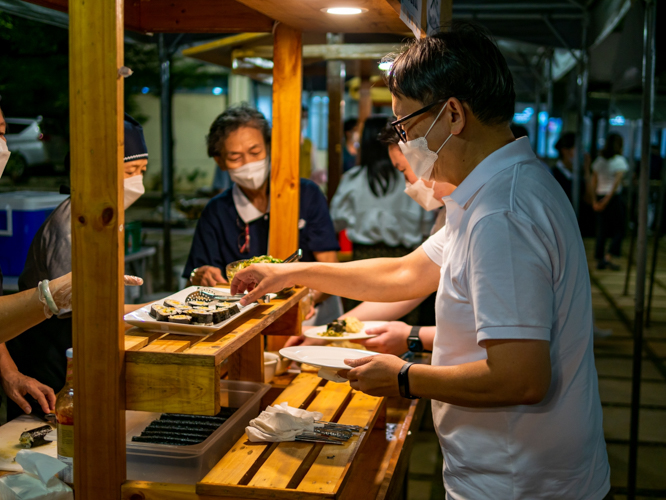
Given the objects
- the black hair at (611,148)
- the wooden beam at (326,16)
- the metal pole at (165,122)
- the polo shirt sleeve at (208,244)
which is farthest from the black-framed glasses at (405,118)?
the black hair at (611,148)

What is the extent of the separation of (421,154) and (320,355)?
29.9 inches

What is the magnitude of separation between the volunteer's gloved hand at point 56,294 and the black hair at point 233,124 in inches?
61.3

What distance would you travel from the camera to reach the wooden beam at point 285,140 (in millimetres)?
2568

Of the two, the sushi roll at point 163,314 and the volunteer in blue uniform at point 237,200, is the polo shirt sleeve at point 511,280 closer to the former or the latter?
the sushi roll at point 163,314

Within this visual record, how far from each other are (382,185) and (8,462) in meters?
3.60

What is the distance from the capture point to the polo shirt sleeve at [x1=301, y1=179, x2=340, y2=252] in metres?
3.34

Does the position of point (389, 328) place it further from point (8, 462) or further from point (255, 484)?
point (8, 462)

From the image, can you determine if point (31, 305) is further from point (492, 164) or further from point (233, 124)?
point (233, 124)

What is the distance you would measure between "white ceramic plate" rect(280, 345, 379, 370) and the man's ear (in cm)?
71

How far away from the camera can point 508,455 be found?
4.84 feet

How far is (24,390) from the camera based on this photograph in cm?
210

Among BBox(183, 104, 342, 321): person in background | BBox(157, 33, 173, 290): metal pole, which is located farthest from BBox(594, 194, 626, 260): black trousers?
BBox(183, 104, 342, 321): person in background

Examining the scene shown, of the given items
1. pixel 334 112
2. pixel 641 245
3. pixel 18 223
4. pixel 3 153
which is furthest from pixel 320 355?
pixel 334 112

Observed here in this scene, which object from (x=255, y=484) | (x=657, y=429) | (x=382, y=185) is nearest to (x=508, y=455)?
(x=255, y=484)
